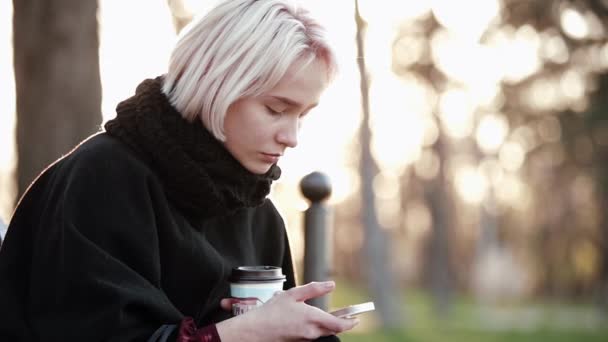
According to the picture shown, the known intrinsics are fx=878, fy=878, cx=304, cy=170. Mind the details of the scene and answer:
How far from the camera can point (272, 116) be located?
231 cm

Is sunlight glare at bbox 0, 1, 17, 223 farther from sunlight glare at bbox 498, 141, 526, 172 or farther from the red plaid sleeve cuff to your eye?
sunlight glare at bbox 498, 141, 526, 172

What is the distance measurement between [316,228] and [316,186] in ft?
0.64

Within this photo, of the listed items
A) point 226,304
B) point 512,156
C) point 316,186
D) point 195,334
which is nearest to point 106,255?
point 195,334

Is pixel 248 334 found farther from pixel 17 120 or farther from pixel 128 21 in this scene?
pixel 128 21

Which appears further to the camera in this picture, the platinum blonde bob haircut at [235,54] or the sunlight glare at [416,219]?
the sunlight glare at [416,219]

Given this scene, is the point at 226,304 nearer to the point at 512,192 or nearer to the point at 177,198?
the point at 177,198

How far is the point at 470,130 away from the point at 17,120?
19.6m

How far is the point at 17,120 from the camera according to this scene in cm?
454

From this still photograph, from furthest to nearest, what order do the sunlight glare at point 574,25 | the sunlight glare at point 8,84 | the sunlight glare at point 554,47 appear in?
1. the sunlight glare at point 554,47
2. the sunlight glare at point 574,25
3. the sunlight glare at point 8,84

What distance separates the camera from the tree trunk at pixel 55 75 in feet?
14.5

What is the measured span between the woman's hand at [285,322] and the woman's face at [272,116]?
42 cm

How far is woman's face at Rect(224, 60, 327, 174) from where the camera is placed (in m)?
2.28

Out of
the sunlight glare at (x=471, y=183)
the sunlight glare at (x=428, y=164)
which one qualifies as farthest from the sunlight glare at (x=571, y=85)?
the sunlight glare at (x=471, y=183)

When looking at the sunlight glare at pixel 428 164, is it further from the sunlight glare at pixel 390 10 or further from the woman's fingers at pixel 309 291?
the woman's fingers at pixel 309 291
